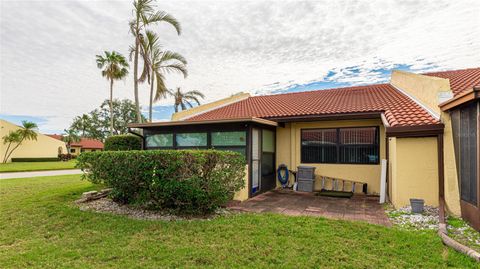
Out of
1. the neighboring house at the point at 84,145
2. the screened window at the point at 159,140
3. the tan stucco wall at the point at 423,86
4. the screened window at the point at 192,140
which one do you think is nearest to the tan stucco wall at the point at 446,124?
the tan stucco wall at the point at 423,86

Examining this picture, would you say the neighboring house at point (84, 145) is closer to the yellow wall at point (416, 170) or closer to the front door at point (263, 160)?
the front door at point (263, 160)

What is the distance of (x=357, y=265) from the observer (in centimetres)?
349

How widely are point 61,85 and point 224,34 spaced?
46.8 feet

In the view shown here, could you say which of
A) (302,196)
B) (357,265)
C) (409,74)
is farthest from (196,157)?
(409,74)

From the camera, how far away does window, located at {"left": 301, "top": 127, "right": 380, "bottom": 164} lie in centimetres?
898

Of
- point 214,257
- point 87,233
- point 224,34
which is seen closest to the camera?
point 214,257

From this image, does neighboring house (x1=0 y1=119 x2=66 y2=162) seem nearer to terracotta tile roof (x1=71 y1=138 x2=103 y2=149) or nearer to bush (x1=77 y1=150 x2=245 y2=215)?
terracotta tile roof (x1=71 y1=138 x2=103 y2=149)

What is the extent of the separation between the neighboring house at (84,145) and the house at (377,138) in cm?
4607

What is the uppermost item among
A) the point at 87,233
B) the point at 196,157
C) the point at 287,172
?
the point at 196,157

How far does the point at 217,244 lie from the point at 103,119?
51.5 metres

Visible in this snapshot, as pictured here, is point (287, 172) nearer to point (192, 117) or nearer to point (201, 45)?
point (192, 117)

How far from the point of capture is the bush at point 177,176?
5.81 m

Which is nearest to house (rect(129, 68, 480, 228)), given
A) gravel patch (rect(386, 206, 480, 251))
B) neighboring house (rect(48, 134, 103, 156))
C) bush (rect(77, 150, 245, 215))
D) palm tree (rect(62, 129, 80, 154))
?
gravel patch (rect(386, 206, 480, 251))

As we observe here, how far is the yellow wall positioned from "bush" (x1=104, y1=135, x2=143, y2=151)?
9.91 metres
